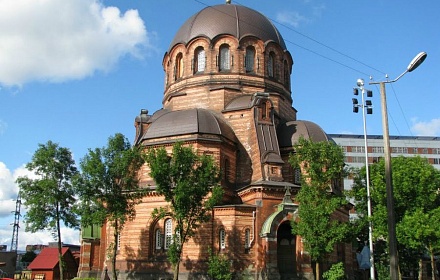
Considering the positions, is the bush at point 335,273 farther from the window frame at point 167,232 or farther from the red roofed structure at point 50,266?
the red roofed structure at point 50,266

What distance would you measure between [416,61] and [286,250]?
1884 cm

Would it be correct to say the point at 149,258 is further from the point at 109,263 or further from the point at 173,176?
the point at 173,176

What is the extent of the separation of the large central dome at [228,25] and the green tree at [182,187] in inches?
582

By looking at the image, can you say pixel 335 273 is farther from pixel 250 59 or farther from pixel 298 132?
pixel 250 59

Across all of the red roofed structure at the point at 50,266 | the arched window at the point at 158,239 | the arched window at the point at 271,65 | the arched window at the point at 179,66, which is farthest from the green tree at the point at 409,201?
the red roofed structure at the point at 50,266

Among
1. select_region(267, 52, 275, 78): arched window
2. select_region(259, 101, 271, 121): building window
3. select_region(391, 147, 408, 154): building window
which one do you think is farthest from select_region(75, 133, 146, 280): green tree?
select_region(391, 147, 408, 154): building window

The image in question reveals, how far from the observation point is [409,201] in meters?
31.4

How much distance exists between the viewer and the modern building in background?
7594 centimetres

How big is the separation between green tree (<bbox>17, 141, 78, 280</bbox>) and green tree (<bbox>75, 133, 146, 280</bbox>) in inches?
116

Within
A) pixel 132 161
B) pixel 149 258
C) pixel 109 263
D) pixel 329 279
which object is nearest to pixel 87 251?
pixel 109 263

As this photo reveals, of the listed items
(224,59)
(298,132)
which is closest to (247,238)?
(298,132)

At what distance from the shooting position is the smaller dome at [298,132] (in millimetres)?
35094

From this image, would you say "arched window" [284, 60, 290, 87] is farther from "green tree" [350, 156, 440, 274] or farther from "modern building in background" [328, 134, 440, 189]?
"modern building in background" [328, 134, 440, 189]

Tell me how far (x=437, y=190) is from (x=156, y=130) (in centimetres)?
2055
